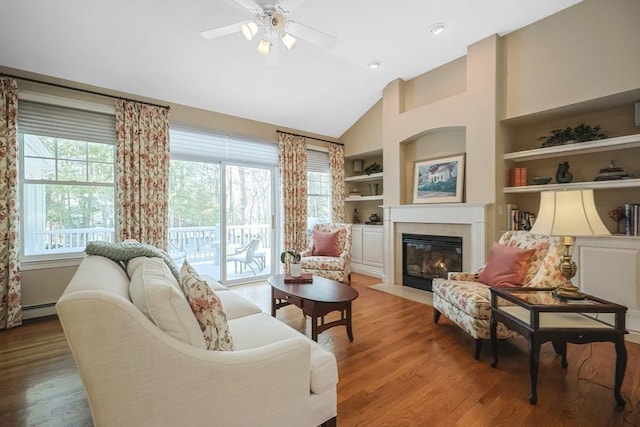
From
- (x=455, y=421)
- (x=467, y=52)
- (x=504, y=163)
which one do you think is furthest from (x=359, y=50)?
(x=455, y=421)

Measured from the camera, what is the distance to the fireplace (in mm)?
3931

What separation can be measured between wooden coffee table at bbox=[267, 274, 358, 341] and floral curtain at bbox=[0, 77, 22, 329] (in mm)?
2598

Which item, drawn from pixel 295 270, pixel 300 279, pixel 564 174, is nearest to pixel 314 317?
pixel 300 279

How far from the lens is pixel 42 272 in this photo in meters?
3.08

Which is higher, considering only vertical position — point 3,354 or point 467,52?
point 467,52

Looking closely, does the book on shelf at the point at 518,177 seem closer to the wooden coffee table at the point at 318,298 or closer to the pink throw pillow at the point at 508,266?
the pink throw pillow at the point at 508,266

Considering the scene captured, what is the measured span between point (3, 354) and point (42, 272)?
1035mm

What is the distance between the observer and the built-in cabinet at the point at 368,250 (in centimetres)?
497

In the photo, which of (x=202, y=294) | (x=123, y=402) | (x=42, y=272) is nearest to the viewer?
(x=123, y=402)

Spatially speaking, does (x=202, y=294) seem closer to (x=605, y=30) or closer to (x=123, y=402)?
(x=123, y=402)

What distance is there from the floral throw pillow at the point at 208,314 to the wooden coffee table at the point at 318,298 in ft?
3.81

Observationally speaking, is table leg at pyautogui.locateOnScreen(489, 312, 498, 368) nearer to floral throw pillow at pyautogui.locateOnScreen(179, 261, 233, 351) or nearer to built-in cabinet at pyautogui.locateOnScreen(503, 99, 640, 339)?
built-in cabinet at pyautogui.locateOnScreen(503, 99, 640, 339)

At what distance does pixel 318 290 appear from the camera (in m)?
2.57

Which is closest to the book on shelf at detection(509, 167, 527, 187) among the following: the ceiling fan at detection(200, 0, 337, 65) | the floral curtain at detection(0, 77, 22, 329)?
the ceiling fan at detection(200, 0, 337, 65)
